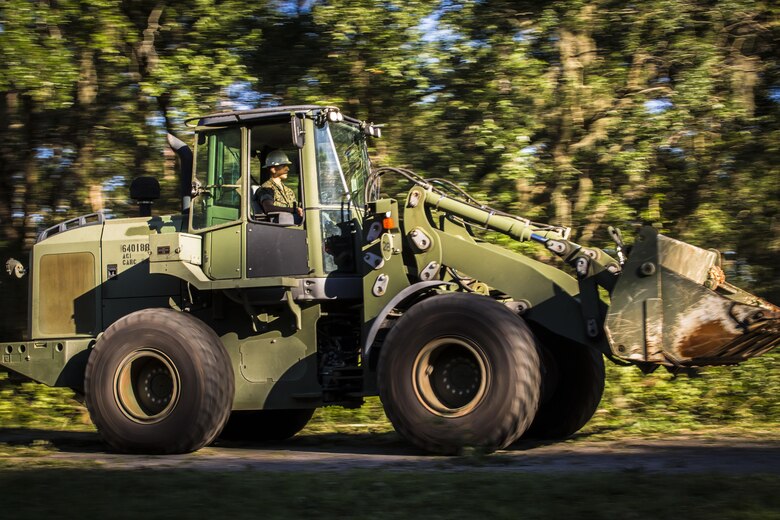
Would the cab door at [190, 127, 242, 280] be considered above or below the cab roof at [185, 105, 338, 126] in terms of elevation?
below

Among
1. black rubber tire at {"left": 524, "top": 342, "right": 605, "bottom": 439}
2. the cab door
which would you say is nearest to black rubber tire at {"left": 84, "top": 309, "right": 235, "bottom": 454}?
the cab door

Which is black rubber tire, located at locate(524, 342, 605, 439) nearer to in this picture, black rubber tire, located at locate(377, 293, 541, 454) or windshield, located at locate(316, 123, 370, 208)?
black rubber tire, located at locate(377, 293, 541, 454)

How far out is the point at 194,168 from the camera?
10.6 m

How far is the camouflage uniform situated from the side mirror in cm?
65

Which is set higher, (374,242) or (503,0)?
(503,0)

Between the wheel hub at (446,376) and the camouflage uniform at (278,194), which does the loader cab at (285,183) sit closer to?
the camouflage uniform at (278,194)

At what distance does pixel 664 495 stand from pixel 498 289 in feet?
11.2

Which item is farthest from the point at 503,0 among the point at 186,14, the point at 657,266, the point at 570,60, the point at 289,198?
the point at 657,266

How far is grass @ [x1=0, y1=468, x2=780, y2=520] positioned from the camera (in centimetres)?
610

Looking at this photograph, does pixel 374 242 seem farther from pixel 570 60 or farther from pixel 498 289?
pixel 570 60

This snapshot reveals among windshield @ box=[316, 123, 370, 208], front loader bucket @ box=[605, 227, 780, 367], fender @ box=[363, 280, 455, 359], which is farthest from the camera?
windshield @ box=[316, 123, 370, 208]

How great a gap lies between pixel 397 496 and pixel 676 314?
314 centimetres

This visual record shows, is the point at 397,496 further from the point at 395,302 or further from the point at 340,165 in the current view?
the point at 340,165

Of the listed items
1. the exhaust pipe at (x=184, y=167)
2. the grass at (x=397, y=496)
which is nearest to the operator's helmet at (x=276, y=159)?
the exhaust pipe at (x=184, y=167)
